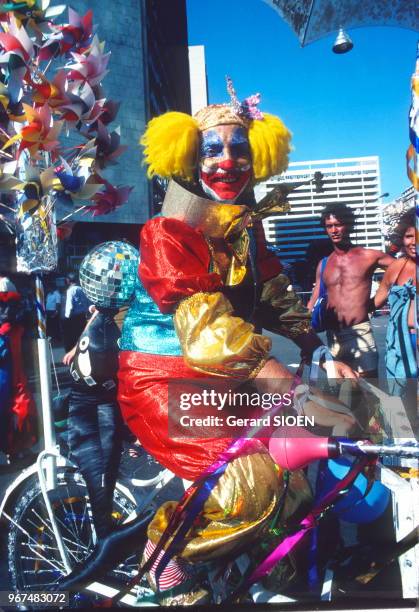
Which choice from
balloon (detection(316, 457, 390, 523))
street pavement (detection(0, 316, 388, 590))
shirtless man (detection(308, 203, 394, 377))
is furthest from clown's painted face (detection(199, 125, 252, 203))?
balloon (detection(316, 457, 390, 523))

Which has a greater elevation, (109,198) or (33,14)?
(33,14)

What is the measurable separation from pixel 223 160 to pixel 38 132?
68 centimetres

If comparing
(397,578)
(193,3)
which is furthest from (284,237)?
(397,578)

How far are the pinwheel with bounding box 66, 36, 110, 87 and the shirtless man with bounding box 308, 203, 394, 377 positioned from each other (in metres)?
1.04

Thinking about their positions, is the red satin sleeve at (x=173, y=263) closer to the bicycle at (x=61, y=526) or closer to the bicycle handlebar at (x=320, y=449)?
the bicycle handlebar at (x=320, y=449)

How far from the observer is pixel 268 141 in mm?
1881

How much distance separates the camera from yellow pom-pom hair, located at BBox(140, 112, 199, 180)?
1.83 metres

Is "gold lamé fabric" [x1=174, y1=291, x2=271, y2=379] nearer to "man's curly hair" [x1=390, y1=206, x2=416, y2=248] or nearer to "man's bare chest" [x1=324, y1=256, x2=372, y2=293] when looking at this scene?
"man's bare chest" [x1=324, y1=256, x2=372, y2=293]

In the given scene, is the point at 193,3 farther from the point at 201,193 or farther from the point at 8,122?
the point at 8,122

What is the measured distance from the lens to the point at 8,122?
189 cm

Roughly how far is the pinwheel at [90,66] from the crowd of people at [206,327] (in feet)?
0.95

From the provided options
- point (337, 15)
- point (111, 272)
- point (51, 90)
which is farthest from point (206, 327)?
point (337, 15)

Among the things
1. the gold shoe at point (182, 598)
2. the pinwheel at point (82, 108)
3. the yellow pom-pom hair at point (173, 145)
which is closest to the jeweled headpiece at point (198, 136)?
the yellow pom-pom hair at point (173, 145)

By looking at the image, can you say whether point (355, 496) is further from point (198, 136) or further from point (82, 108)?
point (82, 108)
